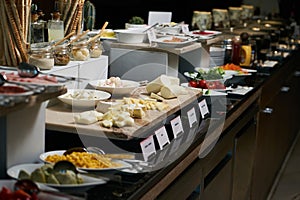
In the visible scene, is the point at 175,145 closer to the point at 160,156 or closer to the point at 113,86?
the point at 160,156

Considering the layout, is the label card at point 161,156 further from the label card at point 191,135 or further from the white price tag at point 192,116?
the white price tag at point 192,116

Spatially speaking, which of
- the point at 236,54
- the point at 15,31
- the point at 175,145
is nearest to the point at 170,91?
the point at 175,145

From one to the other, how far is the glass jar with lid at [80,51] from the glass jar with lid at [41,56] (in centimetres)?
24

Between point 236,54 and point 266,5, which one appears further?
point 266,5

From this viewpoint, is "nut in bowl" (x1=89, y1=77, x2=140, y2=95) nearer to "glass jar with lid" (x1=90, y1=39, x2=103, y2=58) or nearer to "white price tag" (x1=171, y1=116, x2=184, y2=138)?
"glass jar with lid" (x1=90, y1=39, x2=103, y2=58)

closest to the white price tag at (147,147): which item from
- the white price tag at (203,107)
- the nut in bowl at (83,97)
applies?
the nut in bowl at (83,97)

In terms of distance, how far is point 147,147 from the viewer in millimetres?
1694

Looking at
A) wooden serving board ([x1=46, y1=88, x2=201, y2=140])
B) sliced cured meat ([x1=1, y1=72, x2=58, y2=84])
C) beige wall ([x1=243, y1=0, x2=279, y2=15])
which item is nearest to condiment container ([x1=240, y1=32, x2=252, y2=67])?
wooden serving board ([x1=46, y1=88, x2=201, y2=140])

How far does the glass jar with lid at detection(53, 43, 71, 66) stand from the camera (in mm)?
1979

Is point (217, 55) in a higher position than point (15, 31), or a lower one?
lower

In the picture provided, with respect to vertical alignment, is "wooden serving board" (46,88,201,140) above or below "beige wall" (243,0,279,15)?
below

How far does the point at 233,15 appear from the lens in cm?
520

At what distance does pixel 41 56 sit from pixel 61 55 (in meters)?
0.14

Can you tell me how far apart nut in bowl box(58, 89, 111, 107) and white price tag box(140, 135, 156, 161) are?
34 centimetres
